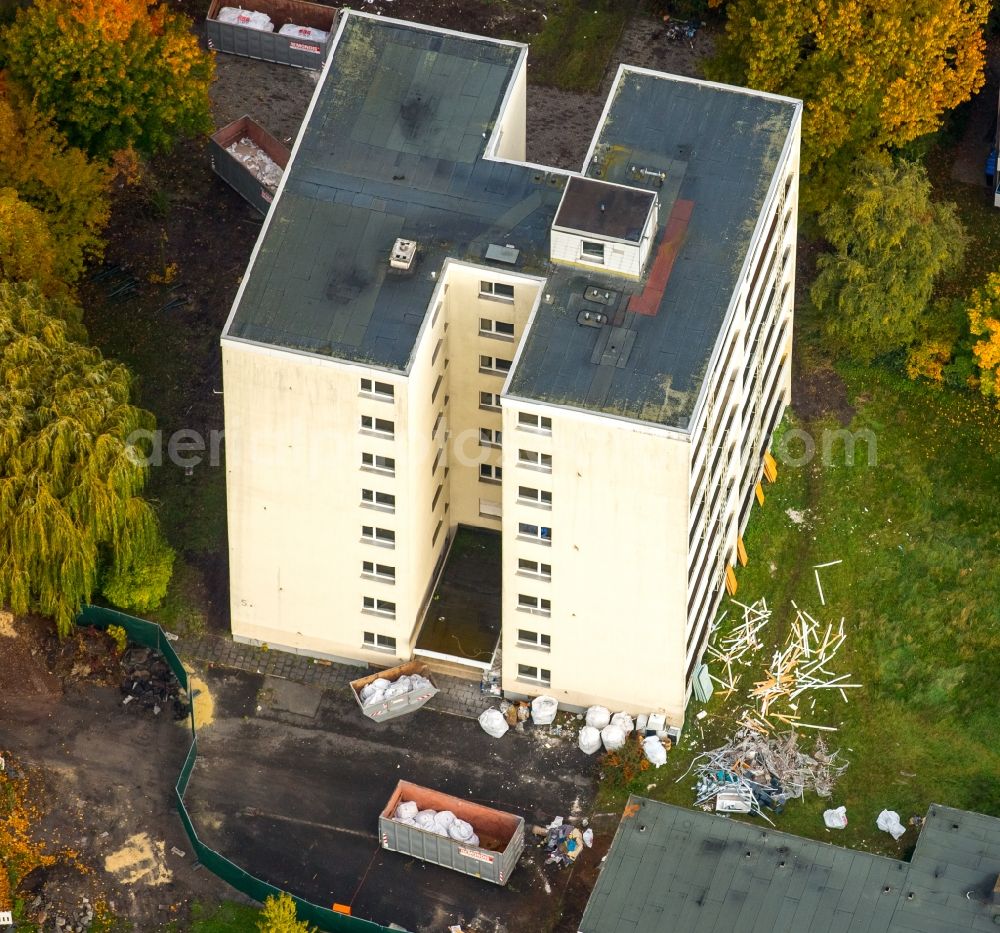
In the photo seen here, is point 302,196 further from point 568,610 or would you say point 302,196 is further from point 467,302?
point 568,610

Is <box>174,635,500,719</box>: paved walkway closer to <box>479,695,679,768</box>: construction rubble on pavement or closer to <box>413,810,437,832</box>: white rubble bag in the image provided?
<box>479,695,679,768</box>: construction rubble on pavement

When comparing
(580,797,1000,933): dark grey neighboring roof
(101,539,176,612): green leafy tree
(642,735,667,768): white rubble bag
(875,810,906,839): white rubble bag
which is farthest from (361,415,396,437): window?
(875,810,906,839): white rubble bag

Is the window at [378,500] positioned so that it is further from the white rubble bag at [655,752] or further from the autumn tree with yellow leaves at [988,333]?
the autumn tree with yellow leaves at [988,333]

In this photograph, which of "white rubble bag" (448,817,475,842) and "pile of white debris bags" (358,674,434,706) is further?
"pile of white debris bags" (358,674,434,706)

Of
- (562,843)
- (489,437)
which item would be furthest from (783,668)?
(489,437)

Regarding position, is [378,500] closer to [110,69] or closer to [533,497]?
[533,497]

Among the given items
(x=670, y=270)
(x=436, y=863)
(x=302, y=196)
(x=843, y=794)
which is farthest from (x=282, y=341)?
(x=843, y=794)
